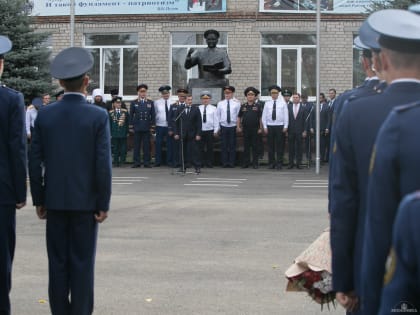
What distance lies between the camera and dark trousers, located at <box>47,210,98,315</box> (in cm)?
542

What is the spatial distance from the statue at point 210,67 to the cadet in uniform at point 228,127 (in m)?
0.90

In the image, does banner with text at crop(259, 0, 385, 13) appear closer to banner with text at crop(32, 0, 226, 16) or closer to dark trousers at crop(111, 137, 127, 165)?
banner with text at crop(32, 0, 226, 16)

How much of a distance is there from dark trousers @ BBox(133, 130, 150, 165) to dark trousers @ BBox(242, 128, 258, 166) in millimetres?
2716

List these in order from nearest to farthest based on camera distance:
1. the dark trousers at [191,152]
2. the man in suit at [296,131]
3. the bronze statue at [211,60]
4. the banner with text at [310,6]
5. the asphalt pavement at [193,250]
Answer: the asphalt pavement at [193,250] → the dark trousers at [191,152] → the man in suit at [296,131] → the bronze statue at [211,60] → the banner with text at [310,6]

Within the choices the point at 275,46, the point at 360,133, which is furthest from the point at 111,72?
the point at 360,133

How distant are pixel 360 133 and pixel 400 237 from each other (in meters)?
1.40

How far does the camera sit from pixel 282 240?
9.68 metres

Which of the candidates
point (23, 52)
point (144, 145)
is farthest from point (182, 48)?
point (144, 145)

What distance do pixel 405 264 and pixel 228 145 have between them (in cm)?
2012

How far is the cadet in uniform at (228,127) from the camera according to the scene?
72.7 feet

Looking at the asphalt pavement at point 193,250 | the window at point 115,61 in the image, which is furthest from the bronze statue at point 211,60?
the asphalt pavement at point 193,250

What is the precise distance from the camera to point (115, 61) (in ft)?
97.7

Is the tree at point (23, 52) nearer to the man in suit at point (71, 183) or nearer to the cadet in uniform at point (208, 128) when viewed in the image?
the cadet in uniform at point (208, 128)

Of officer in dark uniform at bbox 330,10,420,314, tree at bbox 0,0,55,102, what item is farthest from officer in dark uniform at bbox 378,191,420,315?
tree at bbox 0,0,55,102
